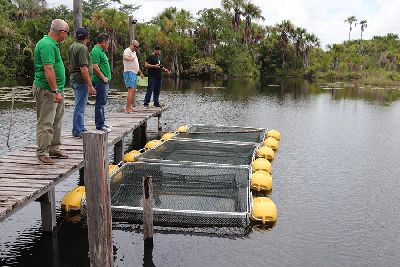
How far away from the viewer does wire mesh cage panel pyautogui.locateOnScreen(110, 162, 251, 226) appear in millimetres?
7695

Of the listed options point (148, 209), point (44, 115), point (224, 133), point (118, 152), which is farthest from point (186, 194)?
point (224, 133)

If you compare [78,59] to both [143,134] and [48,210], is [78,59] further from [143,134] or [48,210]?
[143,134]

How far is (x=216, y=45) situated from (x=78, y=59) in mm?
50628

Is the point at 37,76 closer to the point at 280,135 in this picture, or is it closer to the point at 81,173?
the point at 81,173

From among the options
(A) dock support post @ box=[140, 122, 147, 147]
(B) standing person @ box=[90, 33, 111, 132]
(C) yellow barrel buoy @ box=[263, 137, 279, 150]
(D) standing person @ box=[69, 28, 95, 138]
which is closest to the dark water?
(C) yellow barrel buoy @ box=[263, 137, 279, 150]

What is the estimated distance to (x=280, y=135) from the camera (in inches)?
653

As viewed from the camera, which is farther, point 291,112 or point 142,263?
point 291,112

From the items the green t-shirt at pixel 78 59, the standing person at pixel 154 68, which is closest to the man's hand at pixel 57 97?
the green t-shirt at pixel 78 59

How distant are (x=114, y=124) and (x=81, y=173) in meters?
1.87

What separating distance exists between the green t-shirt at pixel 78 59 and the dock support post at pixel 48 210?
7.83 ft

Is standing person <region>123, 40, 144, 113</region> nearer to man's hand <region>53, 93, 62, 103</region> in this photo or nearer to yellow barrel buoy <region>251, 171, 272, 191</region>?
yellow barrel buoy <region>251, 171, 272, 191</region>

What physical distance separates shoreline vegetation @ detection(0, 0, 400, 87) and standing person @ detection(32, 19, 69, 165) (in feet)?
118

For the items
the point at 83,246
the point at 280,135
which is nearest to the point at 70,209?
the point at 83,246

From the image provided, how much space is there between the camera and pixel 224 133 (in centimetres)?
1442
